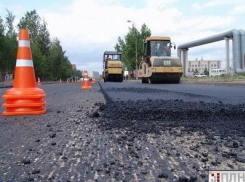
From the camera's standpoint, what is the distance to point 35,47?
57125mm

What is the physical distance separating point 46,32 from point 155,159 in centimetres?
7080

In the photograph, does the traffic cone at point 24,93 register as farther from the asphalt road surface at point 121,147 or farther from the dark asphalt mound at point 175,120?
the dark asphalt mound at point 175,120

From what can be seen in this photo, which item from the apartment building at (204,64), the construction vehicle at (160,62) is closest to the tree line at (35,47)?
the construction vehicle at (160,62)

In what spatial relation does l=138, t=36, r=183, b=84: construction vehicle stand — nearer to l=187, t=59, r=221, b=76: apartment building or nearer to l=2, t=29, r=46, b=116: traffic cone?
l=2, t=29, r=46, b=116: traffic cone

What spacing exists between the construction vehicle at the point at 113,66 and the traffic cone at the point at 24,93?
90.0 feet

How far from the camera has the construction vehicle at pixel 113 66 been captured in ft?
107

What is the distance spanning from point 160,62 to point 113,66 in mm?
12679

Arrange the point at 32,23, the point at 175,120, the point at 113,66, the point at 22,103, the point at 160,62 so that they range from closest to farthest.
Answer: the point at 175,120 < the point at 22,103 < the point at 160,62 < the point at 113,66 < the point at 32,23

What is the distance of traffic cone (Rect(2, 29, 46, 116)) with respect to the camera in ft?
15.1

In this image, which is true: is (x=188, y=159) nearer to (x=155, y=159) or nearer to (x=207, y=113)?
(x=155, y=159)

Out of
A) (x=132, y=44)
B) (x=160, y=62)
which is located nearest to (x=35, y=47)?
(x=132, y=44)

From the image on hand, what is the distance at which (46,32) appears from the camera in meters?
69.2

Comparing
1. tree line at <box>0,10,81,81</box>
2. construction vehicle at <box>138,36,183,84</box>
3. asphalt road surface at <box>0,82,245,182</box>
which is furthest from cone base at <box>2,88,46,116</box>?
tree line at <box>0,10,81,81</box>

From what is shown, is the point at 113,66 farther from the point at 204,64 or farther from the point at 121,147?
the point at 204,64
